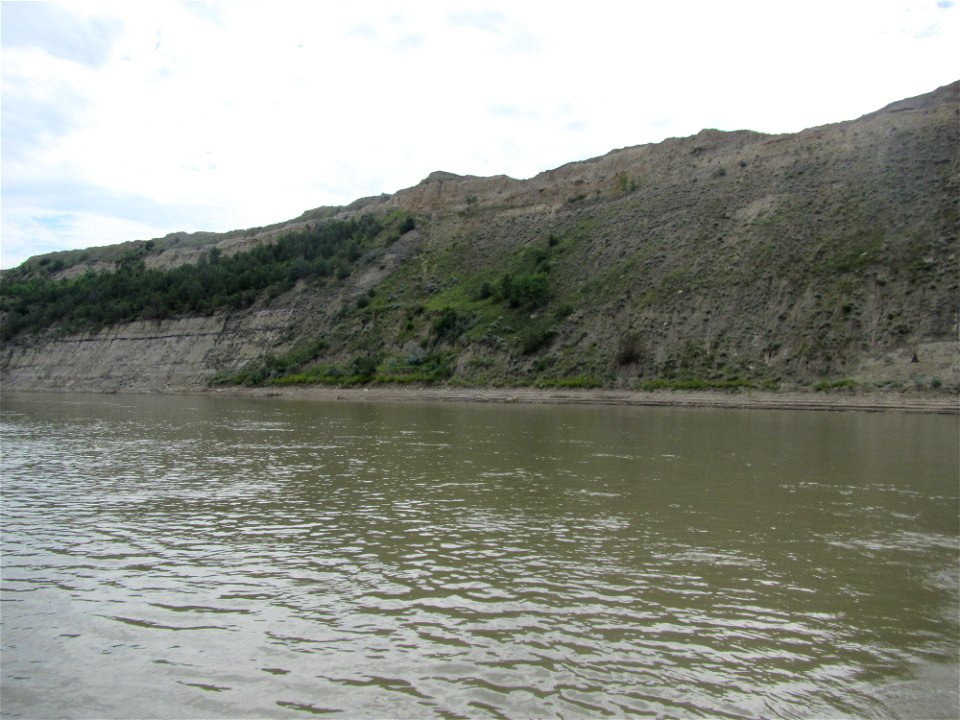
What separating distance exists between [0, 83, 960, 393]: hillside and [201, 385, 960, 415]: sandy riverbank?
1019 millimetres

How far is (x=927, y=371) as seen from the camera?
Answer: 33094mm

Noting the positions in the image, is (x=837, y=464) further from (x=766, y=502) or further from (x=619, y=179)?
(x=619, y=179)

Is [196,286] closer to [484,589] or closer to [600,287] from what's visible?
[600,287]

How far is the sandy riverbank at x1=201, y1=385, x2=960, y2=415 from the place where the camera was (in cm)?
3166

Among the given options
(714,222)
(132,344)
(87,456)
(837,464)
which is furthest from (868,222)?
(132,344)

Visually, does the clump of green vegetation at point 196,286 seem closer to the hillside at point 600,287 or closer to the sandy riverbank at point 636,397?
the hillside at point 600,287

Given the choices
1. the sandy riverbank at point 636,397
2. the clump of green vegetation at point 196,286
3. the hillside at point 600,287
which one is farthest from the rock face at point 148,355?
the sandy riverbank at point 636,397

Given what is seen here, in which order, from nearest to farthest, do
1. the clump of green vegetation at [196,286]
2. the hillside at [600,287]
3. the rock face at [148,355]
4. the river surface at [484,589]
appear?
the river surface at [484,589] < the hillside at [600,287] < the rock face at [148,355] < the clump of green vegetation at [196,286]

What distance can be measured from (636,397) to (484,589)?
33.9 metres

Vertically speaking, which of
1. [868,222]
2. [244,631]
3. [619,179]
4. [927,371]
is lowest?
A: [244,631]

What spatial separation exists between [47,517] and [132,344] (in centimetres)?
6523

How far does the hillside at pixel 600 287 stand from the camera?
38625mm

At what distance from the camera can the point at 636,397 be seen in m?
40.3

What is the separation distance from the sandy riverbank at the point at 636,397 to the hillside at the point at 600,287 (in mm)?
1019
